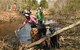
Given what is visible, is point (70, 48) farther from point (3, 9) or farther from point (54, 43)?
point (3, 9)

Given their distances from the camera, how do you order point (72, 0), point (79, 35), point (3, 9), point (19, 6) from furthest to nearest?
1. point (19, 6)
2. point (3, 9)
3. point (72, 0)
4. point (79, 35)

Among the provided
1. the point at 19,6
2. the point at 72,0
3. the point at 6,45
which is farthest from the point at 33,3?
the point at 6,45

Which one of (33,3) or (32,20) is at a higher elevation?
(32,20)

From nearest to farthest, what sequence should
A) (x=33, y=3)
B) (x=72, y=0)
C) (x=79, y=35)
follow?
(x=79, y=35)
(x=72, y=0)
(x=33, y=3)

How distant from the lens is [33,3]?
5844cm

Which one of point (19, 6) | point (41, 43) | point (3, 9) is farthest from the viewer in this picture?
point (19, 6)

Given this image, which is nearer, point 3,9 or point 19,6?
point 3,9

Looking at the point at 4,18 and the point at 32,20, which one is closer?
the point at 32,20

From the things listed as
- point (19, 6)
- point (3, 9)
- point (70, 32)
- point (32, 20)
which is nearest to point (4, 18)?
point (3, 9)

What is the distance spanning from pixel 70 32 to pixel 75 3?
17224 millimetres

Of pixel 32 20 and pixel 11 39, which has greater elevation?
pixel 32 20

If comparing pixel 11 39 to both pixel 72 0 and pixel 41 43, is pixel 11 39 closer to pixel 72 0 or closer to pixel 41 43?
pixel 41 43

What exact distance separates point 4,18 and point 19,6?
14219 mm

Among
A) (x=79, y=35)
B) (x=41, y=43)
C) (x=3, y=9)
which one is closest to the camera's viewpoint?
(x=41, y=43)
